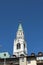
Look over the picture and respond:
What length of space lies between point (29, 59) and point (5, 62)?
10699 millimetres

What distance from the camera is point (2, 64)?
331 ft

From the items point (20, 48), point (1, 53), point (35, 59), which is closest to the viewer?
point (35, 59)

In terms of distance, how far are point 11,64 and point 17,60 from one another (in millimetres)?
3108

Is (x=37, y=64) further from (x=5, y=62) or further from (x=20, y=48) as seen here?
(x=20, y=48)

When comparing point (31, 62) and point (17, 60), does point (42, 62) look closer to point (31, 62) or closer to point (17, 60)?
point (31, 62)

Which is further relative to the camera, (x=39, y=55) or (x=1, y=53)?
(x=1, y=53)

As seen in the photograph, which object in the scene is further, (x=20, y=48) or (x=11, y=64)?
(x=20, y=48)

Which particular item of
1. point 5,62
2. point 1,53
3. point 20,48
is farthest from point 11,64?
point 20,48

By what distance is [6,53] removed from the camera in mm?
131000

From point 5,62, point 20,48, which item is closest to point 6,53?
point 5,62

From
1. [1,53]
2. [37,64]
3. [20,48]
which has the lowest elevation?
[37,64]

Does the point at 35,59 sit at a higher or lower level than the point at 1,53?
lower

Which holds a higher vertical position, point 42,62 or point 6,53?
point 6,53

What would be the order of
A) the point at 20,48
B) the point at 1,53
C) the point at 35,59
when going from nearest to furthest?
the point at 35,59, the point at 1,53, the point at 20,48
